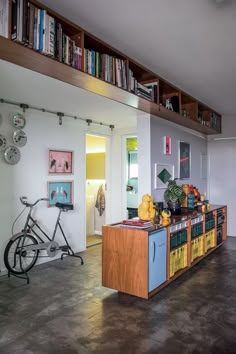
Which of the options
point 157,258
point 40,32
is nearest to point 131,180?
point 157,258

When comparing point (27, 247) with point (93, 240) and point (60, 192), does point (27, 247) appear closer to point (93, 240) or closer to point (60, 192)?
point (60, 192)

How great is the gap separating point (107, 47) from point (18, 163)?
199cm

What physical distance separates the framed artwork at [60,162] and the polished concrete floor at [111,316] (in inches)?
60.1

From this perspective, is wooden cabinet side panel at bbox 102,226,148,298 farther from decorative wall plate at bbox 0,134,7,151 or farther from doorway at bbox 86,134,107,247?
doorway at bbox 86,134,107,247

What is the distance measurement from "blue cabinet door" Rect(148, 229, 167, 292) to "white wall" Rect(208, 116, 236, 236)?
11.2 feet

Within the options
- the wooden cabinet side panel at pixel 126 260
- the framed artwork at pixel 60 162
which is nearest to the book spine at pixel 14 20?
the wooden cabinet side panel at pixel 126 260

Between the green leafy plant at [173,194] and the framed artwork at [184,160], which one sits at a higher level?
the framed artwork at [184,160]

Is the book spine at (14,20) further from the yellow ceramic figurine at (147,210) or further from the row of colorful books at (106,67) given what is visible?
the yellow ceramic figurine at (147,210)

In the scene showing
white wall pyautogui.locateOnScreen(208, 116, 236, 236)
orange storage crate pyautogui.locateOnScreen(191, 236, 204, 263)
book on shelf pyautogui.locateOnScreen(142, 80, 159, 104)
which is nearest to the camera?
book on shelf pyautogui.locateOnScreen(142, 80, 159, 104)

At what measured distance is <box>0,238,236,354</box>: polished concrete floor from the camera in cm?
221

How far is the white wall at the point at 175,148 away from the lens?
13.7 feet

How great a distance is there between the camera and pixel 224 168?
620 centimetres

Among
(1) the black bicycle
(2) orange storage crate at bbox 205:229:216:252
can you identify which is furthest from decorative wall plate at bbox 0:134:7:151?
(2) orange storage crate at bbox 205:229:216:252

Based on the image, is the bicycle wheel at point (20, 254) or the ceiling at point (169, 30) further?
the bicycle wheel at point (20, 254)
